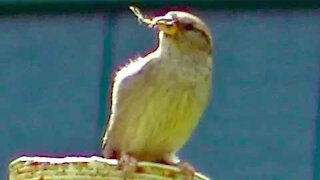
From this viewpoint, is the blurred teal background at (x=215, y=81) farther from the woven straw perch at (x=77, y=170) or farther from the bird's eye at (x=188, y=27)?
the woven straw perch at (x=77, y=170)

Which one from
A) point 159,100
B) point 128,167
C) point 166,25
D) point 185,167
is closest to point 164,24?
point 166,25

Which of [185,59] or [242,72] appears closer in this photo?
[185,59]

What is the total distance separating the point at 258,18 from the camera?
10305mm

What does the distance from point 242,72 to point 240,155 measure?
19.9 inches

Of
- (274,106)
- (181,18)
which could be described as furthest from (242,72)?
(181,18)

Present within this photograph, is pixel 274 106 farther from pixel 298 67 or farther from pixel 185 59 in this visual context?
pixel 185 59

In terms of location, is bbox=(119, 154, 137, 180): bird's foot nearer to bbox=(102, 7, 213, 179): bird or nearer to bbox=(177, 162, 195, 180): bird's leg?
bbox=(177, 162, 195, 180): bird's leg

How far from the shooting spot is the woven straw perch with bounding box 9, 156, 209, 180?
402 cm

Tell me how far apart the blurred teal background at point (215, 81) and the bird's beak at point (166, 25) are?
456cm

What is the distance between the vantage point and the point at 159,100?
4.95 meters

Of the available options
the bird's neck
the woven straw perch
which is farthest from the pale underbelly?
the woven straw perch

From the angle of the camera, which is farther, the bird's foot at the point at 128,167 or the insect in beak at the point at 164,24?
the insect in beak at the point at 164,24

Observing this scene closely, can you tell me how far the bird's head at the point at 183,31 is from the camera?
5.13 m

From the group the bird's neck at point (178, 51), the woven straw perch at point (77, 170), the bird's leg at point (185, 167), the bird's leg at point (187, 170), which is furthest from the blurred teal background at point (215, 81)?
the woven straw perch at point (77, 170)
